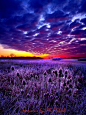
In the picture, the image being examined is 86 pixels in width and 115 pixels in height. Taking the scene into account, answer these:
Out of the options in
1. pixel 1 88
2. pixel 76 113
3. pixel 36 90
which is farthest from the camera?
pixel 1 88

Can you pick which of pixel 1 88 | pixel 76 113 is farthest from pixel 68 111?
pixel 1 88

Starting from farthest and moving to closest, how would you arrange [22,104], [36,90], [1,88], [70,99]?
1. [1,88]
2. [36,90]
3. [70,99]
4. [22,104]

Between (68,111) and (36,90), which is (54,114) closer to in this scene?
(68,111)

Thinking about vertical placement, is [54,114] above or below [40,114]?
above

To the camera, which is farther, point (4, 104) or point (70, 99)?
point (70, 99)

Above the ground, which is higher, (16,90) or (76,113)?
(16,90)

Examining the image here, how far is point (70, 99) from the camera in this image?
10.8ft

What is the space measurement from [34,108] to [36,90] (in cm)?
102

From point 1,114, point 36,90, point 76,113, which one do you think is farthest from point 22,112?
point 76,113

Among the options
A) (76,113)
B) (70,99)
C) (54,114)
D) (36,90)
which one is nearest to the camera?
(54,114)

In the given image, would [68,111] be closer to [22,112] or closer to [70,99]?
[70,99]

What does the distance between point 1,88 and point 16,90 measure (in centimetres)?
108

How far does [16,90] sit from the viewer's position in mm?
3889

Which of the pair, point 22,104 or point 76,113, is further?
point 22,104
